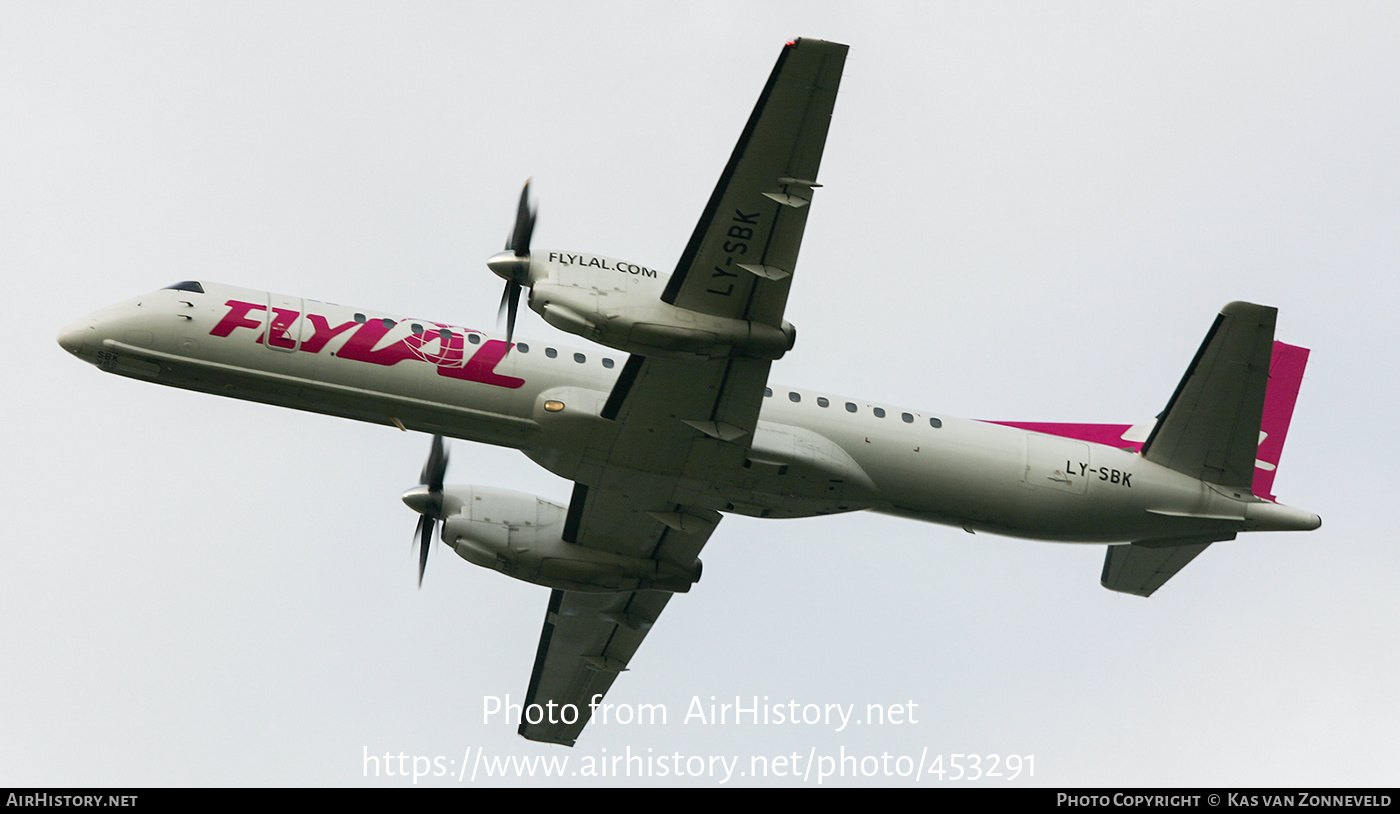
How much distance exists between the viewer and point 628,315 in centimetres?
2238

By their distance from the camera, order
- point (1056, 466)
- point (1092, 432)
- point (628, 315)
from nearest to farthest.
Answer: point (628, 315) → point (1056, 466) → point (1092, 432)

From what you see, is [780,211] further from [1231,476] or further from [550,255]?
[1231,476]

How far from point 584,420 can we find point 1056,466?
978 cm

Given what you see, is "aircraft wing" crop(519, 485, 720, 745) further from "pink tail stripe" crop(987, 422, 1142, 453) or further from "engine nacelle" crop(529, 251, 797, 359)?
"pink tail stripe" crop(987, 422, 1142, 453)

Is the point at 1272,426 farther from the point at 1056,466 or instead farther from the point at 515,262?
the point at 515,262

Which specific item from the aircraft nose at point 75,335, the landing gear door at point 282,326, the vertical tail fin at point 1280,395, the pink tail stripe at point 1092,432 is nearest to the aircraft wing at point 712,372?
the landing gear door at point 282,326

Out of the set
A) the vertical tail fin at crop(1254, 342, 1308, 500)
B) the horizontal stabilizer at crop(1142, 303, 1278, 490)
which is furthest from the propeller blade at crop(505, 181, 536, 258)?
the vertical tail fin at crop(1254, 342, 1308, 500)

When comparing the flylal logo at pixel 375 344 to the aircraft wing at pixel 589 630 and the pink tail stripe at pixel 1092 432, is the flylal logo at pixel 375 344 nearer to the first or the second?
the aircraft wing at pixel 589 630

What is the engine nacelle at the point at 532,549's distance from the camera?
92.9 feet

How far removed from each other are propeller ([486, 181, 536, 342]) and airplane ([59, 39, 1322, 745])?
44 mm

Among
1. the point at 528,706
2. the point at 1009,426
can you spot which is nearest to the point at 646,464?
the point at 1009,426

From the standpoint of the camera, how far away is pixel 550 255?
2284 cm


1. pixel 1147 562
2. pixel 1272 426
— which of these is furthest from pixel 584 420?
pixel 1272 426

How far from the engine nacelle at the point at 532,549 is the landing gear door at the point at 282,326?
19.1 feet
